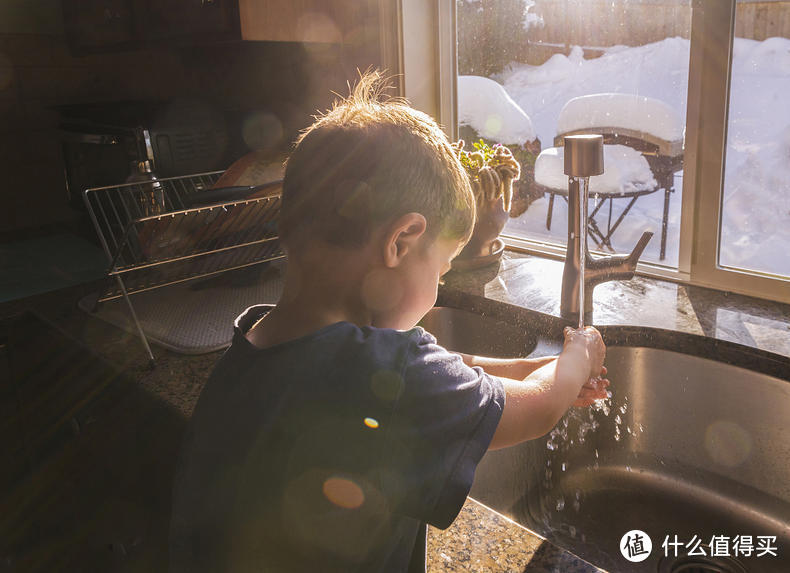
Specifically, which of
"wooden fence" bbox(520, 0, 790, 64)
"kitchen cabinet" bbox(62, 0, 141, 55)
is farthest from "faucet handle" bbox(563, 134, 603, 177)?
"kitchen cabinet" bbox(62, 0, 141, 55)

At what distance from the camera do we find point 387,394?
55cm

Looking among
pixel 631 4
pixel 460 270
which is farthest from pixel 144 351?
pixel 631 4

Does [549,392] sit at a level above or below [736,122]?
below

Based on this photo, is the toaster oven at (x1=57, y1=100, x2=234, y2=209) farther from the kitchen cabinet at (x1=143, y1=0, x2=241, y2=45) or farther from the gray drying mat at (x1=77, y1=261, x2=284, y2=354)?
the gray drying mat at (x1=77, y1=261, x2=284, y2=354)

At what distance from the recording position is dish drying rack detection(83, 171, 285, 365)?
116cm

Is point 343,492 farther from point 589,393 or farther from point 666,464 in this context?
point 666,464

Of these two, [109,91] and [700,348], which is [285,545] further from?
[109,91]

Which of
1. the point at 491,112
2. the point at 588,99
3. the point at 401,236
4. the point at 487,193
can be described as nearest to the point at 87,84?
the point at 491,112

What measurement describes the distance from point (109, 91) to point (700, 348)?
177 centimetres

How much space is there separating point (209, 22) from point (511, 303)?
0.93 metres

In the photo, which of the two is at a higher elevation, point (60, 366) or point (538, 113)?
point (538, 113)

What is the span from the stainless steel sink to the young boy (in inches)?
15.4

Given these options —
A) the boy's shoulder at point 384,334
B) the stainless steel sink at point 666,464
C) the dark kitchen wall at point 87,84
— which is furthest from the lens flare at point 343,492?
the dark kitchen wall at point 87,84

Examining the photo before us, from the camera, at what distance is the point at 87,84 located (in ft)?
6.36
